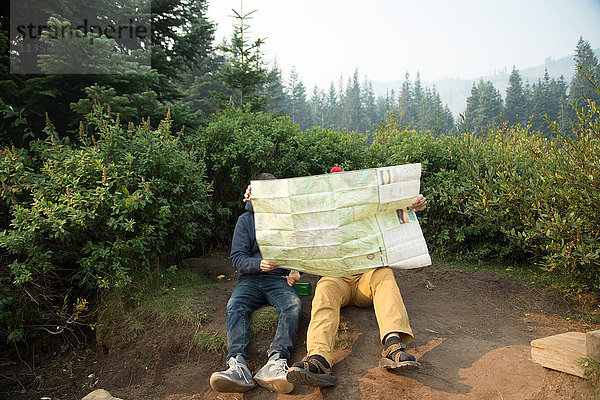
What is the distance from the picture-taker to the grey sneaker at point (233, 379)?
2.99 m

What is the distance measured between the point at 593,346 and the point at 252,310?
2742mm

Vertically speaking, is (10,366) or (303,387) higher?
(303,387)

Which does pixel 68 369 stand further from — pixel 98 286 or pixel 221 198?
pixel 221 198

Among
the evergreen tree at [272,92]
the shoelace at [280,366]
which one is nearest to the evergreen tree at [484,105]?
the evergreen tree at [272,92]

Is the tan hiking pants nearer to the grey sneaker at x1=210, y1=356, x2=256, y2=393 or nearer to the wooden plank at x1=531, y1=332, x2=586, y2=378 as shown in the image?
the grey sneaker at x1=210, y1=356, x2=256, y2=393

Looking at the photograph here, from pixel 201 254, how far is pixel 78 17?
545 centimetres

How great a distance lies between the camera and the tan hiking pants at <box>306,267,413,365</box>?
10.4 feet

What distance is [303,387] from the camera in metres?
3.13

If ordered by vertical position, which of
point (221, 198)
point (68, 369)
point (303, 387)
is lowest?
point (68, 369)

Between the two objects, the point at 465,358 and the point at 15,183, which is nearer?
the point at 465,358

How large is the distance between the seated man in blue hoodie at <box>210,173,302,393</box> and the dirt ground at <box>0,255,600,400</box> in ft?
0.54

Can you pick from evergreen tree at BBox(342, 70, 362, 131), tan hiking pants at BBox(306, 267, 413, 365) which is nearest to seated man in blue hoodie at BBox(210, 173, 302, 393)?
tan hiking pants at BBox(306, 267, 413, 365)

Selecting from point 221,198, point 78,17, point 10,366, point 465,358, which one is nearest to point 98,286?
point 10,366

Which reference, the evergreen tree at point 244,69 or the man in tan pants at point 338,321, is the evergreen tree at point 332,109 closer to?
the evergreen tree at point 244,69
